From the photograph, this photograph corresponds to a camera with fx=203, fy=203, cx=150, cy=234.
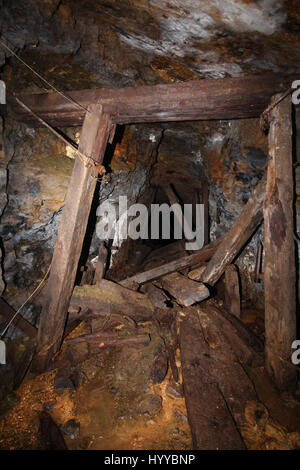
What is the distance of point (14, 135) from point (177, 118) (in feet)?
6.66

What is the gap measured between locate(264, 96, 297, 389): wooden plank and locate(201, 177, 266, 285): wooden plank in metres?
0.44

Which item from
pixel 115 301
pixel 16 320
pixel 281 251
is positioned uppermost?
pixel 281 251

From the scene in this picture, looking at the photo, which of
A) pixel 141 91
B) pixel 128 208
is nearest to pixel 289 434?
pixel 141 91

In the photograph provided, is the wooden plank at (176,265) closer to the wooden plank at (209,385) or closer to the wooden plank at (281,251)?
the wooden plank at (209,385)

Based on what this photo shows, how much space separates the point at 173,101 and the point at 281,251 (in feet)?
6.31

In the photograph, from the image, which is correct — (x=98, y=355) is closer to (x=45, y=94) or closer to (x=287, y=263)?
(x=287, y=263)

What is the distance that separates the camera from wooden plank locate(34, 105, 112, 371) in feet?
7.34

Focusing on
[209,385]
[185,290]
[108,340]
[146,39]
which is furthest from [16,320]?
[146,39]

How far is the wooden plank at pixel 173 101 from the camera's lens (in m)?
2.04

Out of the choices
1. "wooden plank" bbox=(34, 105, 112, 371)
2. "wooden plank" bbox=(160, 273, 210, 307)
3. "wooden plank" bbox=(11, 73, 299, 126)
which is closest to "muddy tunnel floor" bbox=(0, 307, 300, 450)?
"wooden plank" bbox=(34, 105, 112, 371)

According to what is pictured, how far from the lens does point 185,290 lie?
2.72 meters

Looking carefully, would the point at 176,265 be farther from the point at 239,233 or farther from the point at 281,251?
the point at 281,251

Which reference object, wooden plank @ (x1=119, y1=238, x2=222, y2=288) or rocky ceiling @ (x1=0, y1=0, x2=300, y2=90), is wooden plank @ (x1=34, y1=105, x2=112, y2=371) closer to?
rocky ceiling @ (x1=0, y1=0, x2=300, y2=90)

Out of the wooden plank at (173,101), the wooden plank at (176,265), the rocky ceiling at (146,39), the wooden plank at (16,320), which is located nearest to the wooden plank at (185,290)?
the wooden plank at (176,265)
